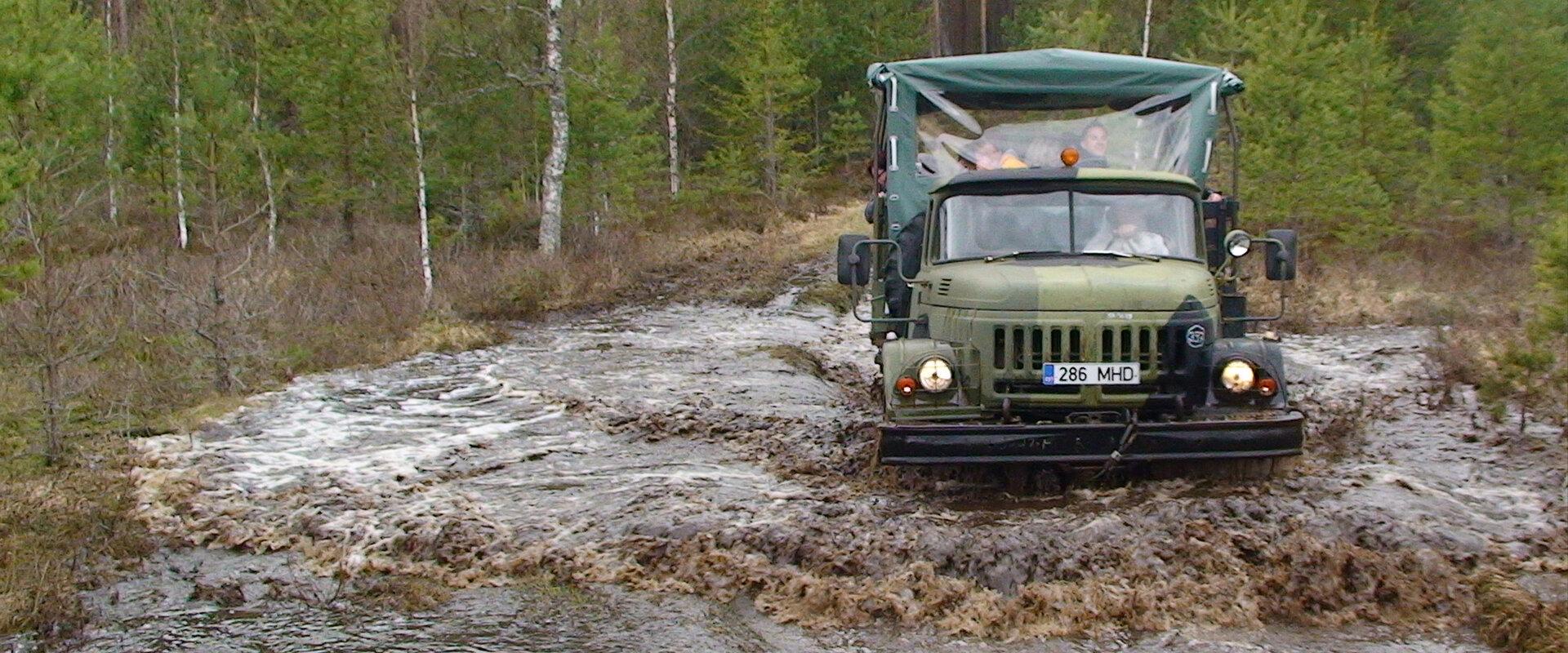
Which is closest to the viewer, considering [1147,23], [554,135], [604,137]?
[554,135]

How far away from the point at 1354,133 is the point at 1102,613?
2045 cm

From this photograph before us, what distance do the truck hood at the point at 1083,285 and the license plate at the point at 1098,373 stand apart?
1.09 feet

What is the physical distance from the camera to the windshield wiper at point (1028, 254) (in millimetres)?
8258

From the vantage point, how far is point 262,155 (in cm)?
2264

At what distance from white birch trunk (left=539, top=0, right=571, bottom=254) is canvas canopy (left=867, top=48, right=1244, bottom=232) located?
14419 millimetres

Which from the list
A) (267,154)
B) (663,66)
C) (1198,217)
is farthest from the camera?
(663,66)

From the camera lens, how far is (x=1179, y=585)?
639 centimetres

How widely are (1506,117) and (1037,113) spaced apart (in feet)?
48.4

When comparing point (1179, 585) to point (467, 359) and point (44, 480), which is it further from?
point (467, 359)

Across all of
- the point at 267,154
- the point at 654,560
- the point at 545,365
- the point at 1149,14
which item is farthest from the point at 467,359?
the point at 1149,14

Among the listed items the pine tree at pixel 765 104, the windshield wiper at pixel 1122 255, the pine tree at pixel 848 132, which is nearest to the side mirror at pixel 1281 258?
the windshield wiper at pixel 1122 255

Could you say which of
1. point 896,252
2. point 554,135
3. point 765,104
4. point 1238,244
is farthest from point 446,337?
point 765,104

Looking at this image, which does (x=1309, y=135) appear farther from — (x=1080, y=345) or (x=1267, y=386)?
(x=1080, y=345)

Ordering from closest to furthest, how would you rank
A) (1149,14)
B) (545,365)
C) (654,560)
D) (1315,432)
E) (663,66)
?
1. (654,560)
2. (1315,432)
3. (545,365)
4. (1149,14)
5. (663,66)
